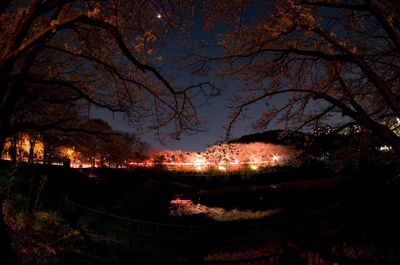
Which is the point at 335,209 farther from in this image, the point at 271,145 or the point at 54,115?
the point at 271,145

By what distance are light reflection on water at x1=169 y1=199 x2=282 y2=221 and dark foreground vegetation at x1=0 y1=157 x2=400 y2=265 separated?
89 centimetres

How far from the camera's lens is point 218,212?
72.0ft

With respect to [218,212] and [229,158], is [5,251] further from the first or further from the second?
[229,158]

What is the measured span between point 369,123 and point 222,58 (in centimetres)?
443

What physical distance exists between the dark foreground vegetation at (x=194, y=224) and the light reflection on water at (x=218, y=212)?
89cm

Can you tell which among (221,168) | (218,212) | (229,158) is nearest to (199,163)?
(221,168)

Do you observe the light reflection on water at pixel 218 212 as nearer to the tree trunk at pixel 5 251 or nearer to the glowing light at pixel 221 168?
the tree trunk at pixel 5 251

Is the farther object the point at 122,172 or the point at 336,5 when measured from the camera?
the point at 122,172

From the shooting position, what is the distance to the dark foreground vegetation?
22.6 ft

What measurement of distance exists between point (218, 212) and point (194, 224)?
409 centimetres

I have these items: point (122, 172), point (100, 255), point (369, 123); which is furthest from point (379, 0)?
point (122, 172)

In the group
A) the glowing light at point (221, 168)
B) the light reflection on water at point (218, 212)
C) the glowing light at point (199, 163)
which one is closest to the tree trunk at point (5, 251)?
the light reflection on water at point (218, 212)

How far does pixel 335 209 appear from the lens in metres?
14.8

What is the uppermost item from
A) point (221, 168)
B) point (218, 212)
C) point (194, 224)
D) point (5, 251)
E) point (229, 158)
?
point (229, 158)
